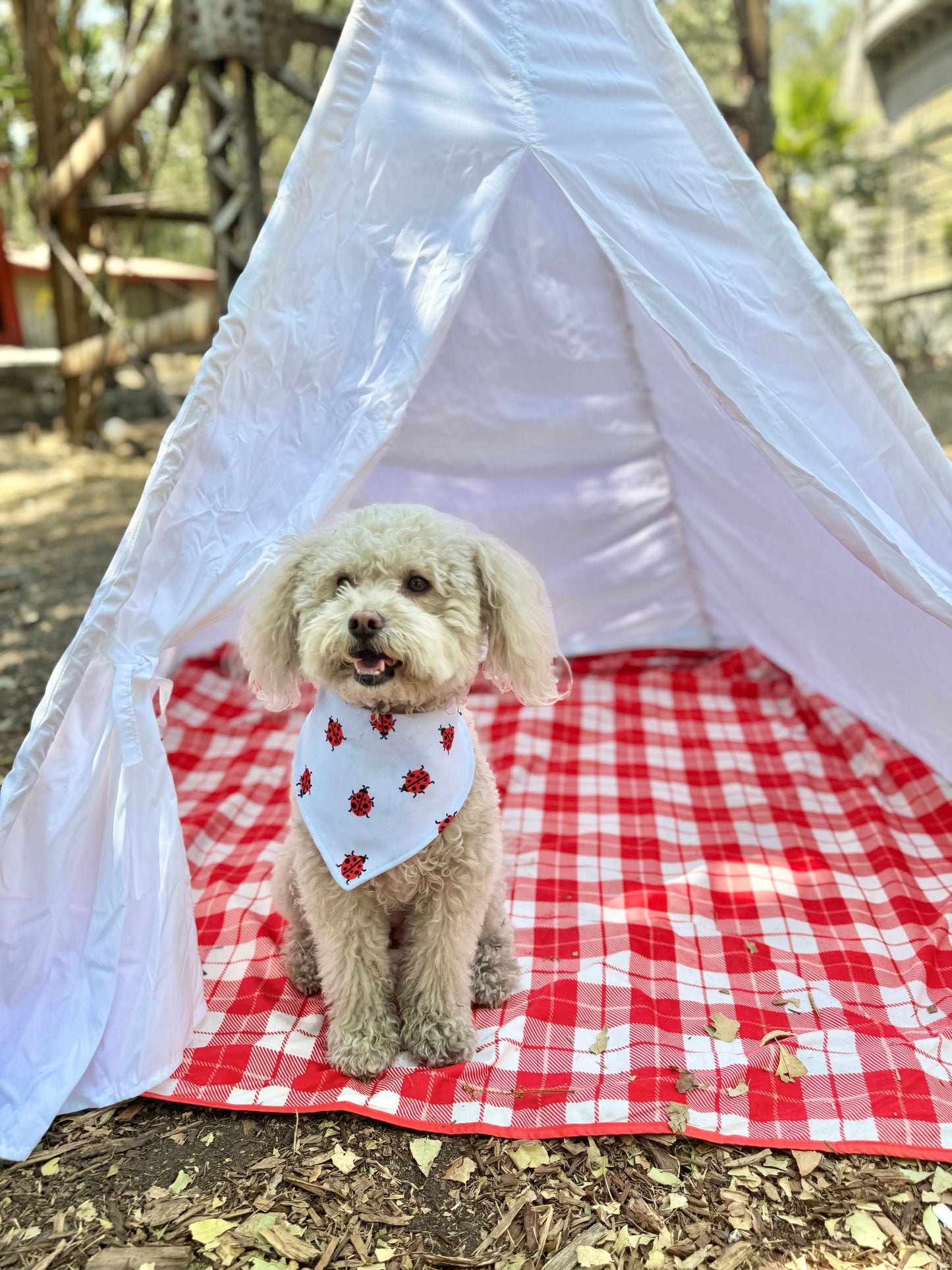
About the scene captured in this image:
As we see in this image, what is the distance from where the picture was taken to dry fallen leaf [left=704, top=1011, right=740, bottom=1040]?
236 cm

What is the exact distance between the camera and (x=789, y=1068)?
2.24m

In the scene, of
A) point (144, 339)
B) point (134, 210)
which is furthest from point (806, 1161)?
point (134, 210)

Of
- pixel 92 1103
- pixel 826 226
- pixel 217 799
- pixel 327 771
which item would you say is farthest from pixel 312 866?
pixel 826 226

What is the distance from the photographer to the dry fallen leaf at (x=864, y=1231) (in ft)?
5.98

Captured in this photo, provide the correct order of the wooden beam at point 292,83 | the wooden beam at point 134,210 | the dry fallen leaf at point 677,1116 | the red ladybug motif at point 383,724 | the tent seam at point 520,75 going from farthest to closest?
1. the wooden beam at point 134,210
2. the wooden beam at point 292,83
3. the tent seam at point 520,75
4. the red ladybug motif at point 383,724
5. the dry fallen leaf at point 677,1116

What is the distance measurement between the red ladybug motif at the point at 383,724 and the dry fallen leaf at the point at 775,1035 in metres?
1.22

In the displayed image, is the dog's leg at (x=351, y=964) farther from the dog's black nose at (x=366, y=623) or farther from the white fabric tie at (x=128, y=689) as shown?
the dog's black nose at (x=366, y=623)

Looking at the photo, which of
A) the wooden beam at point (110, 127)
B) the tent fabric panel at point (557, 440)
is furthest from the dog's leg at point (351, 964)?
the wooden beam at point (110, 127)

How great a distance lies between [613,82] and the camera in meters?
2.56

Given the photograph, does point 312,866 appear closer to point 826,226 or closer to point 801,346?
point 801,346

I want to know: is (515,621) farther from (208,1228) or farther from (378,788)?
(208,1228)

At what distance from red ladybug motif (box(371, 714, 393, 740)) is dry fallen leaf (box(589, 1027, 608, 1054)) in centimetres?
94

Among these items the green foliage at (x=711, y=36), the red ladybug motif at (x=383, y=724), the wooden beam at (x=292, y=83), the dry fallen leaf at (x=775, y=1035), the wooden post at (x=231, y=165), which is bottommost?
the dry fallen leaf at (x=775, y=1035)

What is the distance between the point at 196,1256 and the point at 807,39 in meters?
33.1
